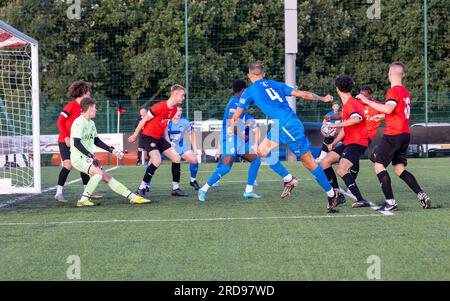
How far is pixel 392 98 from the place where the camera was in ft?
32.9

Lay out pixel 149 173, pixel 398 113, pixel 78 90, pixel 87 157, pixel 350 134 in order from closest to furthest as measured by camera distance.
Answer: pixel 398 113, pixel 350 134, pixel 87 157, pixel 78 90, pixel 149 173

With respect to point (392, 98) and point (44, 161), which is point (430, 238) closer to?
point (392, 98)

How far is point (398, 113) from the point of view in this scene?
10.1 m

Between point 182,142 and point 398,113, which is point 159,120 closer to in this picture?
point 182,142

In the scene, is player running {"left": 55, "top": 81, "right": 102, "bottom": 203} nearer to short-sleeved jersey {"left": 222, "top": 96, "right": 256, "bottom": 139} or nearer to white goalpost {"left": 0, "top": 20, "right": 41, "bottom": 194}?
white goalpost {"left": 0, "top": 20, "right": 41, "bottom": 194}

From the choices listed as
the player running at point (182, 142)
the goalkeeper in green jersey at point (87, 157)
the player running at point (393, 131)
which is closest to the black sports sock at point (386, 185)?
the player running at point (393, 131)

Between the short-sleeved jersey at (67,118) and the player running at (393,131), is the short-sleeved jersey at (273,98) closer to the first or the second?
the player running at (393,131)

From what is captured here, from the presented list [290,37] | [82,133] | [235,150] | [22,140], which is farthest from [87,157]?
[290,37]

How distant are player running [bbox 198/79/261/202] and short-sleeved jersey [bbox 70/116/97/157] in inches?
70.5

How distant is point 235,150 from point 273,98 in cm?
195

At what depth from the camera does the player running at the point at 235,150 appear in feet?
40.3

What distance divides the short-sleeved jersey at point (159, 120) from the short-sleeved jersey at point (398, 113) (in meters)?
4.17

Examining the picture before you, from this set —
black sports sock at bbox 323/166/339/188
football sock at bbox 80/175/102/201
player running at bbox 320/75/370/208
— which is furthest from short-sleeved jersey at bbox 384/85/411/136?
football sock at bbox 80/175/102/201

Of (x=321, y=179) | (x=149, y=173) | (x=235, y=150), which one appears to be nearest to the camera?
(x=321, y=179)
